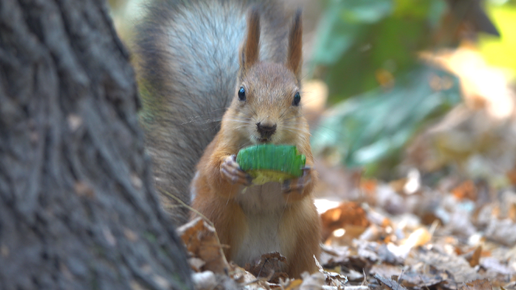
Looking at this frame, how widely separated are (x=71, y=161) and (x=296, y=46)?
157cm

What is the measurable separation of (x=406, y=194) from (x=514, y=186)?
3.99 ft

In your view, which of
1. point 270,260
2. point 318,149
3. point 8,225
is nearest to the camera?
point 8,225

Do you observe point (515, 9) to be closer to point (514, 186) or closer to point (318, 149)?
point (514, 186)

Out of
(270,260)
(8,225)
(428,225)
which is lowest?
(428,225)

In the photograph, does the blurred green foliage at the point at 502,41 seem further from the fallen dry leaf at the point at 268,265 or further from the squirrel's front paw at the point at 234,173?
the squirrel's front paw at the point at 234,173

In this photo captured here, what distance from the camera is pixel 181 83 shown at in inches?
102

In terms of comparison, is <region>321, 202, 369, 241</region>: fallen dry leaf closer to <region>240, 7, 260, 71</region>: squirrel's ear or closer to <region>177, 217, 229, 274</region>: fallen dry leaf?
<region>240, 7, 260, 71</region>: squirrel's ear

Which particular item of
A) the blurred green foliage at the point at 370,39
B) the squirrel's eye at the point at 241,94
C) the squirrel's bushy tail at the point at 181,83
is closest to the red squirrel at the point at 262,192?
the squirrel's eye at the point at 241,94

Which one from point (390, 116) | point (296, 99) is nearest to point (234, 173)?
point (296, 99)

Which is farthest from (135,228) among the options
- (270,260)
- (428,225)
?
(428,225)

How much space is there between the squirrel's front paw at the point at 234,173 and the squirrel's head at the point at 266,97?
18 cm

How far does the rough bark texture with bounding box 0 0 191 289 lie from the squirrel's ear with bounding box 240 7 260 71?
3.89 ft

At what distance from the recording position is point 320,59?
4.99 metres

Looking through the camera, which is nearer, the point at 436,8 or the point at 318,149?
the point at 436,8
